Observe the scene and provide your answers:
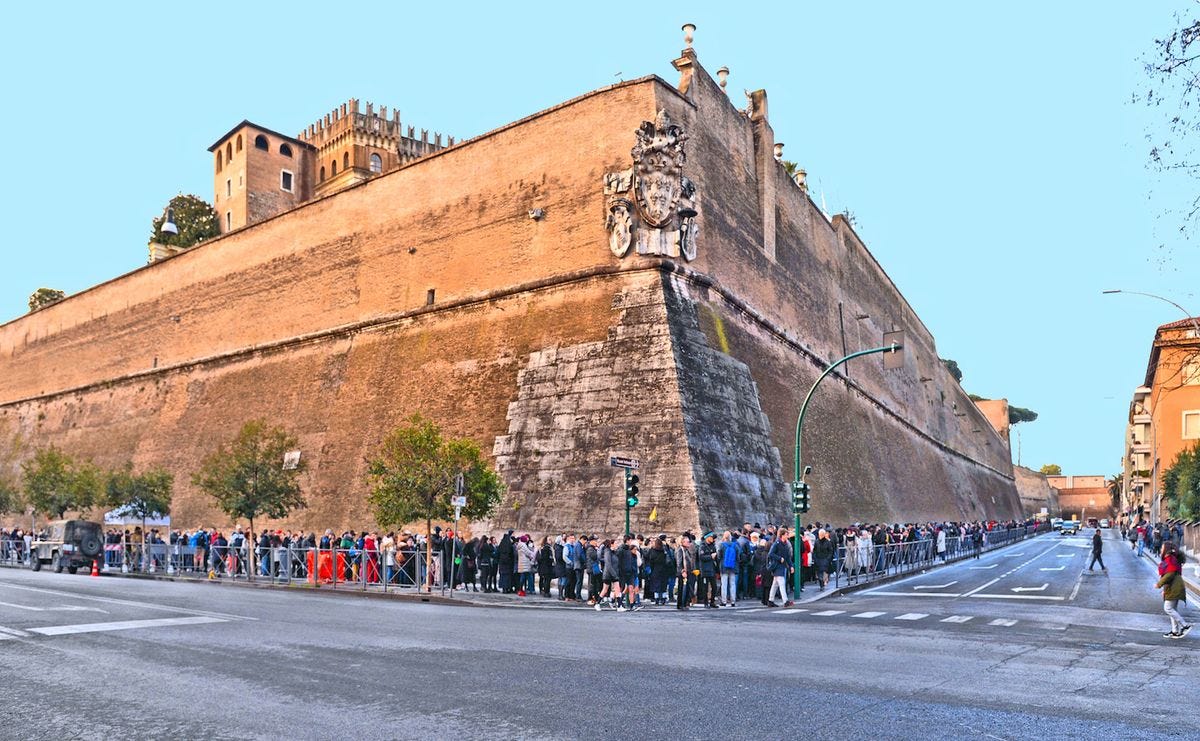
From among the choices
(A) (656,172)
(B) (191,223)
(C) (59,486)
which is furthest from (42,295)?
(A) (656,172)

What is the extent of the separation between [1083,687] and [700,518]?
1284 cm

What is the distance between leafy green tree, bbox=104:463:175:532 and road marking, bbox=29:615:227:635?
20738 millimetres

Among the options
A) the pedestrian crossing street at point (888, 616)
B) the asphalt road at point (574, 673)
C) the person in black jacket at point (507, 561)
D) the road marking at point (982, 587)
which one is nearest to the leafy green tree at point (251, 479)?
the person in black jacket at point (507, 561)

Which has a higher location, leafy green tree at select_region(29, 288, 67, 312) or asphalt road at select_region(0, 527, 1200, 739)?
leafy green tree at select_region(29, 288, 67, 312)

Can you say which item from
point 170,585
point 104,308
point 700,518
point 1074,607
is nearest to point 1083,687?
point 1074,607

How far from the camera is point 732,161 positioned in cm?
3184

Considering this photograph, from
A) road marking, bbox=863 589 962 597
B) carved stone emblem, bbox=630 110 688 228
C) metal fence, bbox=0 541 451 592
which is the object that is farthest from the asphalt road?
carved stone emblem, bbox=630 110 688 228

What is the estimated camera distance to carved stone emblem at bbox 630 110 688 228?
1022 inches

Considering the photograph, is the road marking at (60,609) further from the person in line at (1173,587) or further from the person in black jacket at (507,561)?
the person in line at (1173,587)

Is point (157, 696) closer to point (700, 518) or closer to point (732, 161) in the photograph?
point (700, 518)

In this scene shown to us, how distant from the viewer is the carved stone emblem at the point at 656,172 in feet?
85.1

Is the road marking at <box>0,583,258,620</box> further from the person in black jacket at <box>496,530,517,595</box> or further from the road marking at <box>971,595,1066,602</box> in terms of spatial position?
the road marking at <box>971,595,1066,602</box>

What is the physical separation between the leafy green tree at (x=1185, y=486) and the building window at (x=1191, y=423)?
13.9 m

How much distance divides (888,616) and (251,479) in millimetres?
19699
